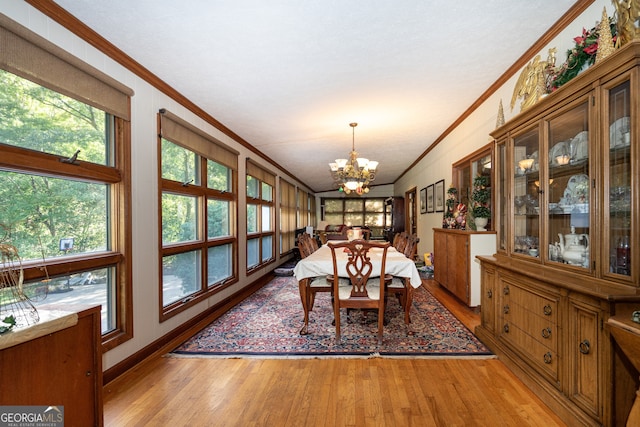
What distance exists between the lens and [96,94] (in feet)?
6.70

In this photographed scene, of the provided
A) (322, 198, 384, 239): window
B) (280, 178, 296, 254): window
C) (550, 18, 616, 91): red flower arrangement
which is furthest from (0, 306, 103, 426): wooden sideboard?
(322, 198, 384, 239): window

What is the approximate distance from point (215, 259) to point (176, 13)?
9.42ft

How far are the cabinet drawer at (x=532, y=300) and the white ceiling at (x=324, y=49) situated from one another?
74.0 inches

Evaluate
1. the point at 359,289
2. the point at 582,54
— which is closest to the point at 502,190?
the point at 582,54

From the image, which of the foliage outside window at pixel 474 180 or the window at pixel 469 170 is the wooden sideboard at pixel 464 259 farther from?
the window at pixel 469 170

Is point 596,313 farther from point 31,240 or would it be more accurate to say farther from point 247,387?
point 31,240

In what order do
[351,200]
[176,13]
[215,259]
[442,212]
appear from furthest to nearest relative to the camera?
[351,200] < [442,212] < [215,259] < [176,13]

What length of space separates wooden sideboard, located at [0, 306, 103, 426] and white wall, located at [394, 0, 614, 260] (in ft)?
11.1

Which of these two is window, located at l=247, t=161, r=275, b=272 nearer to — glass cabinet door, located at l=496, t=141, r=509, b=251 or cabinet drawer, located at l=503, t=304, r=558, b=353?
glass cabinet door, located at l=496, t=141, r=509, b=251

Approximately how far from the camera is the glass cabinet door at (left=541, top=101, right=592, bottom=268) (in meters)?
1.63

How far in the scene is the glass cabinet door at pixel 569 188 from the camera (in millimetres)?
1634

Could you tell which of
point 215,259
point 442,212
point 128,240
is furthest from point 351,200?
point 128,240

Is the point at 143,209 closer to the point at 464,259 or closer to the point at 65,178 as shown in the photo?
the point at 65,178

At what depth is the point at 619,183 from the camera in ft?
4.71
